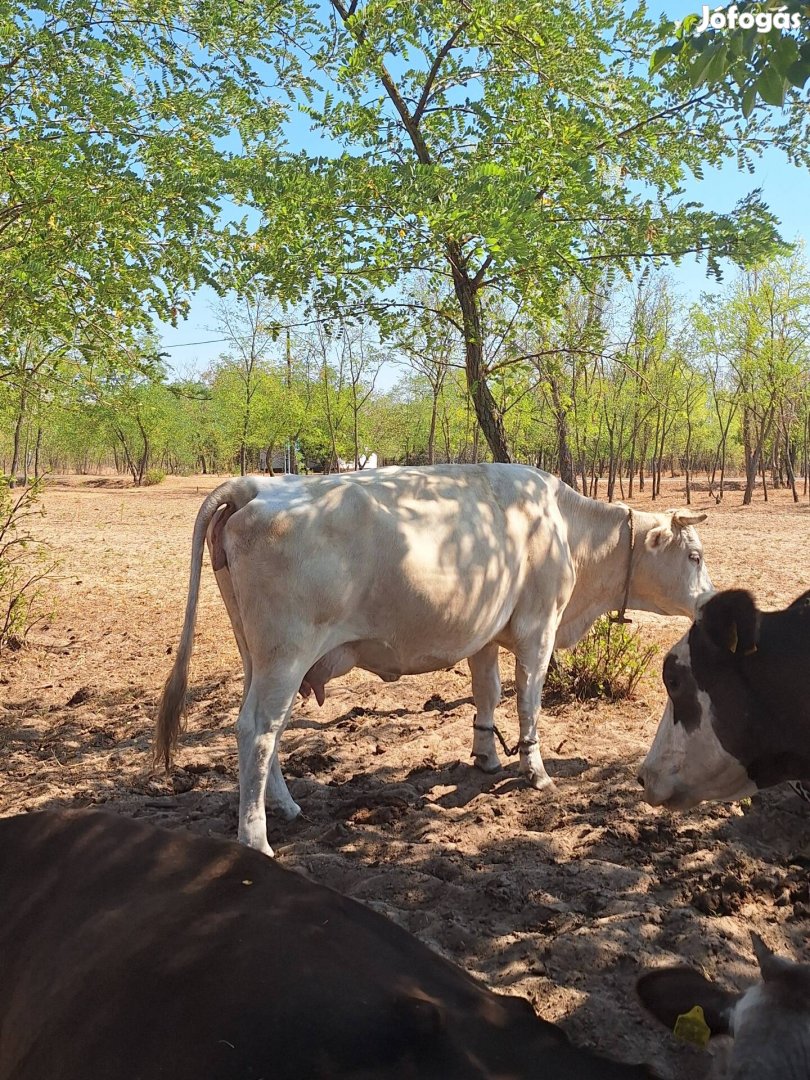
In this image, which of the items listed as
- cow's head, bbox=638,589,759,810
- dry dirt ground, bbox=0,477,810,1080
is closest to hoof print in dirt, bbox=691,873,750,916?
dry dirt ground, bbox=0,477,810,1080

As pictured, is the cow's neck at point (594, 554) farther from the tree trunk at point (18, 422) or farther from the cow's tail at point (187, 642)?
the tree trunk at point (18, 422)

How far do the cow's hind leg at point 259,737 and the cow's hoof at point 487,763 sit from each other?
1.68 m

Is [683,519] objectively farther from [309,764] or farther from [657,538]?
[309,764]

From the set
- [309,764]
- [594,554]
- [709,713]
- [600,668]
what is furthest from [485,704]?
[709,713]

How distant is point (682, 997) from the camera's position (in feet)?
5.72

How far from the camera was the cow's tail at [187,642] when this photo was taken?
4340mm

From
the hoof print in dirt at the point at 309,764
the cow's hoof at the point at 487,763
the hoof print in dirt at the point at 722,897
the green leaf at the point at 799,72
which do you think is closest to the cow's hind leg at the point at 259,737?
the hoof print in dirt at the point at 309,764

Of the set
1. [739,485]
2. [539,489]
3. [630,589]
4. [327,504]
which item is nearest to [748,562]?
[630,589]

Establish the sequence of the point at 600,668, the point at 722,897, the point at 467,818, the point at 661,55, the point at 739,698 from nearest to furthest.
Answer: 1. the point at 661,55
2. the point at 739,698
3. the point at 722,897
4. the point at 467,818
5. the point at 600,668

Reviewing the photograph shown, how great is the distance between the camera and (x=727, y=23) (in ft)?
9.87

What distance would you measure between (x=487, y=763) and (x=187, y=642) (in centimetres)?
217

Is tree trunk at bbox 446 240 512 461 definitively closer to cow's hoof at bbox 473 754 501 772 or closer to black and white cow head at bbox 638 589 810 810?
cow's hoof at bbox 473 754 501 772

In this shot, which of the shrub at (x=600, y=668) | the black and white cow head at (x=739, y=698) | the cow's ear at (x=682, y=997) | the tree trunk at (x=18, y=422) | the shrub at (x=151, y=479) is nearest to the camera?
the cow's ear at (x=682, y=997)

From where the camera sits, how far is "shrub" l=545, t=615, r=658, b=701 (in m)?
6.52
